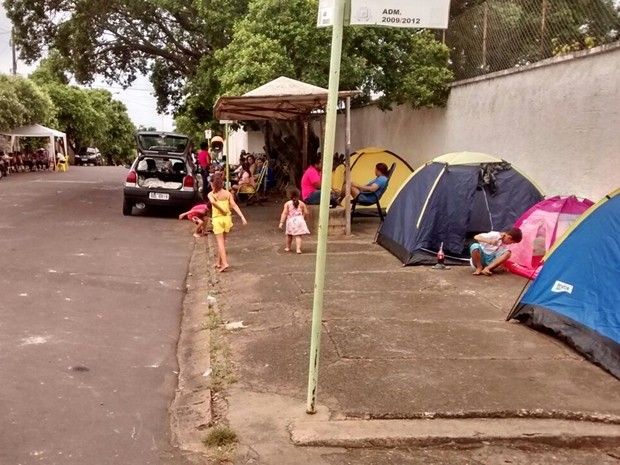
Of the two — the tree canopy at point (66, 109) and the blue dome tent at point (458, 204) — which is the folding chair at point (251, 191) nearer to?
the blue dome tent at point (458, 204)

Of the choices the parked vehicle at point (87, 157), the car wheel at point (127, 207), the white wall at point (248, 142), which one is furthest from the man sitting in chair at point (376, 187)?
the parked vehicle at point (87, 157)

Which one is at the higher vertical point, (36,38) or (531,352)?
(36,38)

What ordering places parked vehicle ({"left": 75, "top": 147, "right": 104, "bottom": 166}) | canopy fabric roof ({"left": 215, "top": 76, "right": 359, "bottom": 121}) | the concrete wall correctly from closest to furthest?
the concrete wall
canopy fabric roof ({"left": 215, "top": 76, "right": 359, "bottom": 121})
parked vehicle ({"left": 75, "top": 147, "right": 104, "bottom": 166})

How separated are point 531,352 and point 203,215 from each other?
917 centimetres

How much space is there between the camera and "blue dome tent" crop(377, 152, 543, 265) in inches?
363

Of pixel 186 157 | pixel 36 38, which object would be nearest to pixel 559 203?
pixel 186 157

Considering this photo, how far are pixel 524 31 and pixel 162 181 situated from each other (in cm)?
840

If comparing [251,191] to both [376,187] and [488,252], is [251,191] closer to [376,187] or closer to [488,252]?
[376,187]

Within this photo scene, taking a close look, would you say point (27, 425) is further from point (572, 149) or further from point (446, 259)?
point (572, 149)

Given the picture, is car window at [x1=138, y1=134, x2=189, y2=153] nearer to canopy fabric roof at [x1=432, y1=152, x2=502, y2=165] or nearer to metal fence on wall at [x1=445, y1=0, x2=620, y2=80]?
metal fence on wall at [x1=445, y1=0, x2=620, y2=80]

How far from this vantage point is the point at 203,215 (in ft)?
44.4

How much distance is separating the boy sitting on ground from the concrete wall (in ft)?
4.80

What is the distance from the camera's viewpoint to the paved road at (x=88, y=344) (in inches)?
159

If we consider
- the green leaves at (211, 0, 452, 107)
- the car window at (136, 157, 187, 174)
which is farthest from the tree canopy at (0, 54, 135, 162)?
the green leaves at (211, 0, 452, 107)
